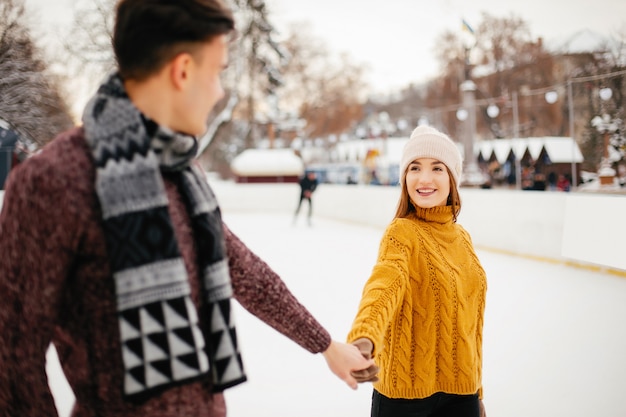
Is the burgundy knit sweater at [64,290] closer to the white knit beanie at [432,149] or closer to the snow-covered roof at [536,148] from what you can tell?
the white knit beanie at [432,149]

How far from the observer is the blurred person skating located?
1.66 metres

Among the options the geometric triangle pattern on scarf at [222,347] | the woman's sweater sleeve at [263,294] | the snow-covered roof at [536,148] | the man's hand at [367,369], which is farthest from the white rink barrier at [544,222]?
the geometric triangle pattern on scarf at [222,347]

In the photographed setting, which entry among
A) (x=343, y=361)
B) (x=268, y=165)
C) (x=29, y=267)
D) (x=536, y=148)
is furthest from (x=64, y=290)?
(x=268, y=165)

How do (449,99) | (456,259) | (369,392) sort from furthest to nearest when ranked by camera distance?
(449,99) < (369,392) < (456,259)

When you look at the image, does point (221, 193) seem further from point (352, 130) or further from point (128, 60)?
point (352, 130)

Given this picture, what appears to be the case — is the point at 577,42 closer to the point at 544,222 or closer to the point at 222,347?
the point at 544,222

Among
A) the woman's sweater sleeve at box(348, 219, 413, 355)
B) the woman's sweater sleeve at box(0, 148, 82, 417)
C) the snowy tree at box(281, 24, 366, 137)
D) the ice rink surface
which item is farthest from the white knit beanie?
the snowy tree at box(281, 24, 366, 137)

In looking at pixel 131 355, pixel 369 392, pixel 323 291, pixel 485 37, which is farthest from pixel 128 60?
pixel 485 37

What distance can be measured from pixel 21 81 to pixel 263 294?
136 inches

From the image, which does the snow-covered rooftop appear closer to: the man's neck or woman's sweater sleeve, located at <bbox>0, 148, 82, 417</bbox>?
the man's neck

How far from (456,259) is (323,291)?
458 centimetres

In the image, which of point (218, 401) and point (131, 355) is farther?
point (218, 401)

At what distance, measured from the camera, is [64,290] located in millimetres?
834

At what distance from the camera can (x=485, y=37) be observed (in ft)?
104
